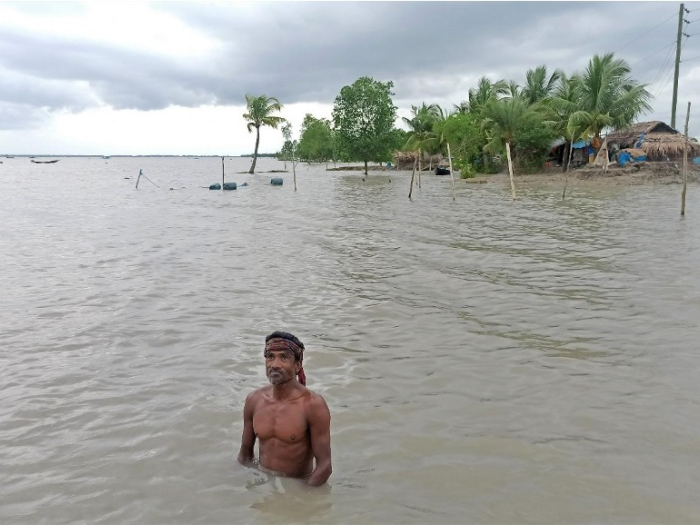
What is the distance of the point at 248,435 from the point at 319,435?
2.11 feet

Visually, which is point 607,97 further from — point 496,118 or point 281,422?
point 281,422

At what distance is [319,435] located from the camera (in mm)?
3719

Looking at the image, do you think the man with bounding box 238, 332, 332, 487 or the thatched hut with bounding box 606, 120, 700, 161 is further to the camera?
the thatched hut with bounding box 606, 120, 700, 161

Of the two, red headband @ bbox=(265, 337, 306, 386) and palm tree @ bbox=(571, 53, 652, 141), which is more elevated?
palm tree @ bbox=(571, 53, 652, 141)

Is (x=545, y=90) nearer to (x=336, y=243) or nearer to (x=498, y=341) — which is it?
(x=336, y=243)

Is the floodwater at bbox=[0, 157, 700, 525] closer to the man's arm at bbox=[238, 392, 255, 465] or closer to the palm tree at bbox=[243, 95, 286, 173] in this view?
the man's arm at bbox=[238, 392, 255, 465]

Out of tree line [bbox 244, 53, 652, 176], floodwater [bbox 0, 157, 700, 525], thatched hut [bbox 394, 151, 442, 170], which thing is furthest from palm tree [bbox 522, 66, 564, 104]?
floodwater [bbox 0, 157, 700, 525]

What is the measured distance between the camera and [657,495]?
3895 millimetres

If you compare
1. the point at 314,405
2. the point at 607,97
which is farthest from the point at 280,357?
the point at 607,97

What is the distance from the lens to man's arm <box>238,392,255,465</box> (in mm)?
3891

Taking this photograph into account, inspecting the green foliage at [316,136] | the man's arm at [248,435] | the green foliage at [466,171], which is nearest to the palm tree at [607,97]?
the green foliage at [466,171]

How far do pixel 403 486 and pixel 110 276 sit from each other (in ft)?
32.6

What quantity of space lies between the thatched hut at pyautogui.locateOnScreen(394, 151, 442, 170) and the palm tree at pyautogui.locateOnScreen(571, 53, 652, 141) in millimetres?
28094

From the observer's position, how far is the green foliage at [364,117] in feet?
189
